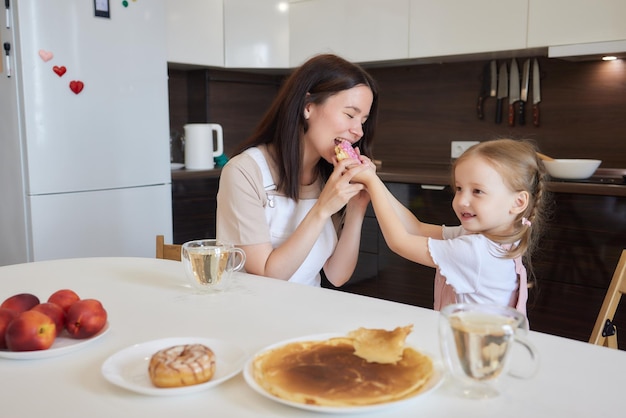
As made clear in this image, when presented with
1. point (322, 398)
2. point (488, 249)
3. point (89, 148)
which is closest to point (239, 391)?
point (322, 398)

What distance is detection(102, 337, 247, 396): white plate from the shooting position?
30.3 inches

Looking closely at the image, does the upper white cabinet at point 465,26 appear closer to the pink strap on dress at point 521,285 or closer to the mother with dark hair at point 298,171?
the mother with dark hair at point 298,171

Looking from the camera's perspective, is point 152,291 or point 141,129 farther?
point 141,129

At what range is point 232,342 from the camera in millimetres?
944

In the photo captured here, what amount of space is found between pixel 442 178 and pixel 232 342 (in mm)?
1975

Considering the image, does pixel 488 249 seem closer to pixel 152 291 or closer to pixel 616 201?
pixel 152 291

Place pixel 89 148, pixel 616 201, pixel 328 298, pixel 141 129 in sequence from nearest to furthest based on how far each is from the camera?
pixel 328 298
pixel 616 201
pixel 89 148
pixel 141 129

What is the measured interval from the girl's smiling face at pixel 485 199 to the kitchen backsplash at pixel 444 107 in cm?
176

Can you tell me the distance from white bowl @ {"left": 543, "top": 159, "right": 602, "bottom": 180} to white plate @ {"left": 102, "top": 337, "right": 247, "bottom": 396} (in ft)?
6.53

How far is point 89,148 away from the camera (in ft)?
8.94

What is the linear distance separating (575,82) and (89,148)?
222cm

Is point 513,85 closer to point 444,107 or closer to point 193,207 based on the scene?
point 444,107

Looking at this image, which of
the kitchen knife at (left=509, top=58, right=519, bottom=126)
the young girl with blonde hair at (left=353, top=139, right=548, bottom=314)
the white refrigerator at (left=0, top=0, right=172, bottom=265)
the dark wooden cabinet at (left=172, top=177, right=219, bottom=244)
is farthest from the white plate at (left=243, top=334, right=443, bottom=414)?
the kitchen knife at (left=509, top=58, right=519, bottom=126)

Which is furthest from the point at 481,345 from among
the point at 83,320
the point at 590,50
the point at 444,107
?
the point at 444,107
